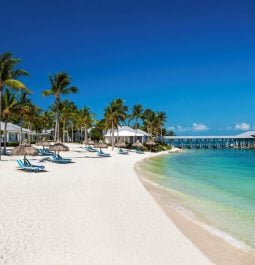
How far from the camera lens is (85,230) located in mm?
8500

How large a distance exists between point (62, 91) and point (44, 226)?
35.7 meters

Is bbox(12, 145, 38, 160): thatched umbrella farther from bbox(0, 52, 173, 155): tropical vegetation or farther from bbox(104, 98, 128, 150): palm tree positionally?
bbox(104, 98, 128, 150): palm tree

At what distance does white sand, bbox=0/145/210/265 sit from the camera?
6715 millimetres

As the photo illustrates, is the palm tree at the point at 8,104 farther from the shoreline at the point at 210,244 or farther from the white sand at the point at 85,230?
the shoreline at the point at 210,244

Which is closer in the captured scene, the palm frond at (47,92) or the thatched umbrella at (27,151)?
the thatched umbrella at (27,151)

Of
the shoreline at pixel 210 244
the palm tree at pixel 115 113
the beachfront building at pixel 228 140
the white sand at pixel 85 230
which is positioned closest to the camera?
the white sand at pixel 85 230

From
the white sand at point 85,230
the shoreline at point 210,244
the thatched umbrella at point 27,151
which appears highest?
the thatched umbrella at point 27,151

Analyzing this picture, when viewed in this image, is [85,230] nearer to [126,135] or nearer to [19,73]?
[19,73]

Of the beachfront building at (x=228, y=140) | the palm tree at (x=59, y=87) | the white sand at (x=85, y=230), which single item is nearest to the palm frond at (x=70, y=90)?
the palm tree at (x=59, y=87)

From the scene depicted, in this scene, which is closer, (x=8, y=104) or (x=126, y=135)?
(x=8, y=104)

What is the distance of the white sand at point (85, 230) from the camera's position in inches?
264

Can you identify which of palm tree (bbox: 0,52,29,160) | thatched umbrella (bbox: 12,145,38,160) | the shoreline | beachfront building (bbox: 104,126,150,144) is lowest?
the shoreline

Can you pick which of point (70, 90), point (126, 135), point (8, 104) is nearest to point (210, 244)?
point (8, 104)

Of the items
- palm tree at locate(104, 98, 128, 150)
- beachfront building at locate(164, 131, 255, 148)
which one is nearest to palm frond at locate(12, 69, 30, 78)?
palm tree at locate(104, 98, 128, 150)
